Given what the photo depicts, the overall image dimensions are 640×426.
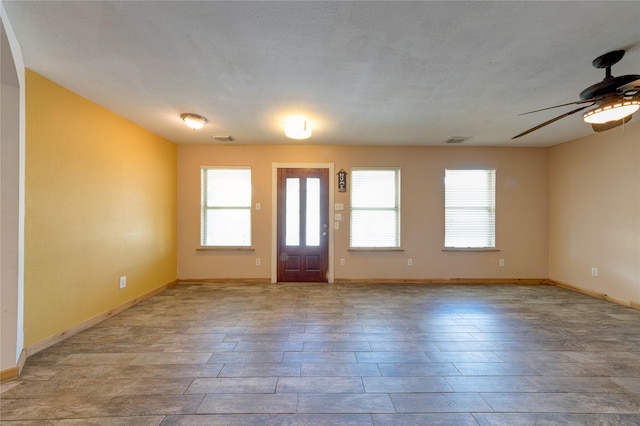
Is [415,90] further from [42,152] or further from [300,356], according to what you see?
[42,152]

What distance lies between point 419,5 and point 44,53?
2846mm

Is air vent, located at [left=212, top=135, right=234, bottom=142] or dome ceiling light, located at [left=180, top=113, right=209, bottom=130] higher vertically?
air vent, located at [left=212, top=135, right=234, bottom=142]

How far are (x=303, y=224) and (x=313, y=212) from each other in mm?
295

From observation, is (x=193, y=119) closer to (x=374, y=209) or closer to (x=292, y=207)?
(x=292, y=207)

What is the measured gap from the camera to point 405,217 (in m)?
5.12

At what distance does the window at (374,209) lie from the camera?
5152 millimetres

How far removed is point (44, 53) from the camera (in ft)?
7.07

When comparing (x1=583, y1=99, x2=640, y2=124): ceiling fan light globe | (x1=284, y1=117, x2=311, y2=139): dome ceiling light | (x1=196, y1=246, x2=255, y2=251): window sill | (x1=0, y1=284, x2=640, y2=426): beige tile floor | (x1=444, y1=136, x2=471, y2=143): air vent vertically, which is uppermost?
(x1=444, y1=136, x2=471, y2=143): air vent

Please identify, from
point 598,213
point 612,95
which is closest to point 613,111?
point 612,95

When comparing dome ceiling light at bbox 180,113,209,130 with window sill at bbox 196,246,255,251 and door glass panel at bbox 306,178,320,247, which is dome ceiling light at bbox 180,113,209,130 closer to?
door glass panel at bbox 306,178,320,247

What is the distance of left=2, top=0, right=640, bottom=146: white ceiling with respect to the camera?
5.58 ft

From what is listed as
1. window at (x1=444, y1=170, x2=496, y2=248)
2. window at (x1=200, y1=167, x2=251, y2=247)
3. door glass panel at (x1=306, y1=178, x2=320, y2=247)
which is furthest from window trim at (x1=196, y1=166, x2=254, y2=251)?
window at (x1=444, y1=170, x2=496, y2=248)

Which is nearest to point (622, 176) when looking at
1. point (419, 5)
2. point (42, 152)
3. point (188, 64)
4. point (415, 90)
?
point (415, 90)

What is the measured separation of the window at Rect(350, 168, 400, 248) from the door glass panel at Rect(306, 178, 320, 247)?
667mm
